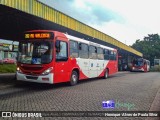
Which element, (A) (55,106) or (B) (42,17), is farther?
(B) (42,17)

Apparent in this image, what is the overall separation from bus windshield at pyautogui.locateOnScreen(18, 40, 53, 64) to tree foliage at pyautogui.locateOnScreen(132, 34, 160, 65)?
69702 mm

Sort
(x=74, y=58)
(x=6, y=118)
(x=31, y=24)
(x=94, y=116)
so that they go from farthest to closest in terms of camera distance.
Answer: (x=31, y=24) → (x=74, y=58) → (x=94, y=116) → (x=6, y=118)

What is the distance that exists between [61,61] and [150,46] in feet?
241

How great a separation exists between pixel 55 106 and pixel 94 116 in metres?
1.66

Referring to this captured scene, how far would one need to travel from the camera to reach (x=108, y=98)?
1082 centimetres

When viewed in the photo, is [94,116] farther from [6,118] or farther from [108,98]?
[108,98]

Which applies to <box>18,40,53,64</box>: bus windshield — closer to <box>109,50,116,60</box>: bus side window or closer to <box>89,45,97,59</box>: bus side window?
<box>89,45,97,59</box>: bus side window

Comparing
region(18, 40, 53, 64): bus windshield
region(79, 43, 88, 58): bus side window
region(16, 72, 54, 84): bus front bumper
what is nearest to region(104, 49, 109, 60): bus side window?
region(79, 43, 88, 58): bus side window

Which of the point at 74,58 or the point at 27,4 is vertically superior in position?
the point at 27,4

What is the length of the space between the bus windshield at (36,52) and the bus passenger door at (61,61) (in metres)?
0.45

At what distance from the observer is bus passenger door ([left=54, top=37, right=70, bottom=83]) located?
43.7 feet

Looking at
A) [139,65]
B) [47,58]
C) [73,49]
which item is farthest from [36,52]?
[139,65]

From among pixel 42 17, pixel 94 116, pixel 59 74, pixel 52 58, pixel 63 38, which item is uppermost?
pixel 42 17

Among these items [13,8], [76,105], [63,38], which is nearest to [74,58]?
[63,38]
